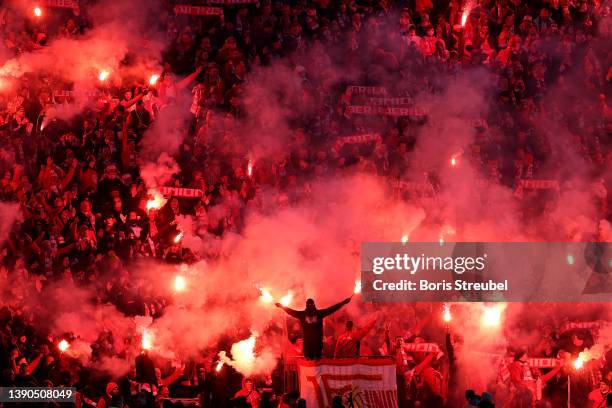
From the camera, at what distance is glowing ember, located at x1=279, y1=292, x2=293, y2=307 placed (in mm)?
13242

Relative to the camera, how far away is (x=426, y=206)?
14797mm

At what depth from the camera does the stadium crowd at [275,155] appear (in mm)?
12148

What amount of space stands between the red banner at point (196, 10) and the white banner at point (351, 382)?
7.22 meters

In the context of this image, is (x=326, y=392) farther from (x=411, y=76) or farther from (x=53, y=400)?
(x=411, y=76)

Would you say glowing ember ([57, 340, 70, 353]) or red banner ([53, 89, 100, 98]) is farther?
red banner ([53, 89, 100, 98])

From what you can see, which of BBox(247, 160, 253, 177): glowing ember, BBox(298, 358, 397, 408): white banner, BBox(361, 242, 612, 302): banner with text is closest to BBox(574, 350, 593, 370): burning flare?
BBox(361, 242, 612, 302): banner with text

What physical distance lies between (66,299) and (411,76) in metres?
6.61

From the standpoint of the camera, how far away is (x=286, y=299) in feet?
43.7

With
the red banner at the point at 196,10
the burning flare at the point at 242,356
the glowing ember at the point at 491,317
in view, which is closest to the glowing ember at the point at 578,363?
the glowing ember at the point at 491,317

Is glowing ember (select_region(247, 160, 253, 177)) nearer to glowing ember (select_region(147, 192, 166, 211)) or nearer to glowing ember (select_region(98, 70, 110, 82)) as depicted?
glowing ember (select_region(147, 192, 166, 211))

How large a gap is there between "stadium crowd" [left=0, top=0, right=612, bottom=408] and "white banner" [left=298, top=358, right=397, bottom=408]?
0.91 ft

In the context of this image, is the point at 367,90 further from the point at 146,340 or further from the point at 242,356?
the point at 146,340

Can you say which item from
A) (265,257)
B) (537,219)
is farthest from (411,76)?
(265,257)

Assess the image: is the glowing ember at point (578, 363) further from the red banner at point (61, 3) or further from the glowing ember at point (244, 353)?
the red banner at point (61, 3)
